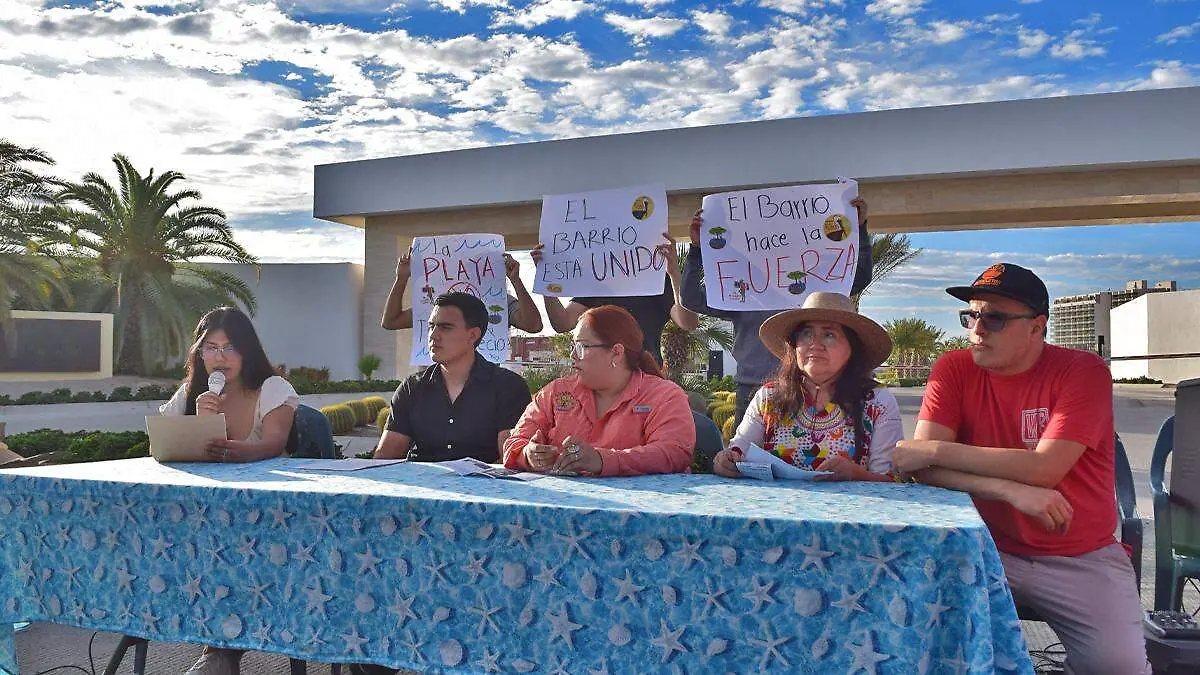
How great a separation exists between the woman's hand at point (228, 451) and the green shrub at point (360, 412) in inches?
454

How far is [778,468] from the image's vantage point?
254cm

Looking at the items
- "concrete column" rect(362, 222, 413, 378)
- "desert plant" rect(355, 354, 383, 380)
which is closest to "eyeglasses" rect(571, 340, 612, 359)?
"concrete column" rect(362, 222, 413, 378)

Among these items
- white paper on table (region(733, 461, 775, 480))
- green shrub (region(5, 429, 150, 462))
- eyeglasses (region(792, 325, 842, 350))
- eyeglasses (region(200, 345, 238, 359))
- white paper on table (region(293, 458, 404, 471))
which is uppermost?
eyeglasses (region(792, 325, 842, 350))

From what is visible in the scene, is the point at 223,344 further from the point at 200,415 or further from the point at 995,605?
the point at 995,605

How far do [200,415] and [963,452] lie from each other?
2.32 metres

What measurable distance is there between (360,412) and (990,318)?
42.4ft

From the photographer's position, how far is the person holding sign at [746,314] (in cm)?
407

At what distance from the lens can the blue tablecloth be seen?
1.83 meters

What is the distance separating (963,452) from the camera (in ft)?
8.10

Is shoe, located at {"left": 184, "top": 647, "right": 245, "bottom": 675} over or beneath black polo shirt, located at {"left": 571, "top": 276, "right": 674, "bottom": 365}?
beneath

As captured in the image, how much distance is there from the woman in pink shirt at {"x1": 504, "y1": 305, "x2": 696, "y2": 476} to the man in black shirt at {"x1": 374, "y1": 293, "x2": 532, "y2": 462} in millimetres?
667

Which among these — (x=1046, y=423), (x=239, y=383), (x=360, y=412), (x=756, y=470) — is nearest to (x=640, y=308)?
(x=239, y=383)

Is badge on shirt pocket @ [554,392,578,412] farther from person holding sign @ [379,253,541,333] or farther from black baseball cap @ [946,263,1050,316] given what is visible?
person holding sign @ [379,253,541,333]

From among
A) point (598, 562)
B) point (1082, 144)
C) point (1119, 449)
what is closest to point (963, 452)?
point (598, 562)
